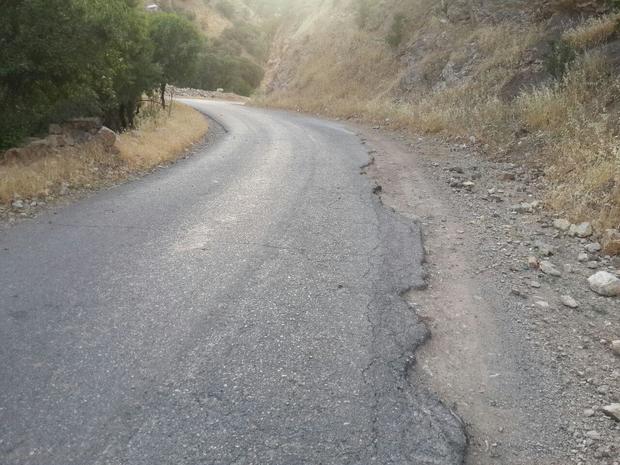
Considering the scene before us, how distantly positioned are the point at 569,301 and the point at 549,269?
0.65m

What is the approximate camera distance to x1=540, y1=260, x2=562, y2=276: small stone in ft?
15.2

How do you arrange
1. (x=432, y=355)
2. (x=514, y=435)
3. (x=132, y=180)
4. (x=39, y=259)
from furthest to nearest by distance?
(x=132, y=180), (x=39, y=259), (x=432, y=355), (x=514, y=435)

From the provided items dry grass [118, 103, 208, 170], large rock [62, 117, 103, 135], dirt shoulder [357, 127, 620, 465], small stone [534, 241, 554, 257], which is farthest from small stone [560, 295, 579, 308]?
large rock [62, 117, 103, 135]

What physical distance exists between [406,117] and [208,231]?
11862 mm

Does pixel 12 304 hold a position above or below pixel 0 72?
below

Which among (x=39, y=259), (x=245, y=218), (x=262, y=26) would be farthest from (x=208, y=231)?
(x=262, y=26)

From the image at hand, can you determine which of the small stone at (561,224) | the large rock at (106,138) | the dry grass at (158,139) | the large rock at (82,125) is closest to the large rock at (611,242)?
the small stone at (561,224)

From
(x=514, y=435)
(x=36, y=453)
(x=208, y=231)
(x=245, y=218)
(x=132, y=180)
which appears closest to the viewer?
(x=36, y=453)

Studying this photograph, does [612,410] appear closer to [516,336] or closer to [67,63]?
[516,336]

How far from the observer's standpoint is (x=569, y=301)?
4.08 metres

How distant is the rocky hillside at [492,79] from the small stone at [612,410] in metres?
3.13

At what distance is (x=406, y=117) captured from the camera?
15844mm

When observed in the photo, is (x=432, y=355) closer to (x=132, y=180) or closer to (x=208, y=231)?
(x=208, y=231)

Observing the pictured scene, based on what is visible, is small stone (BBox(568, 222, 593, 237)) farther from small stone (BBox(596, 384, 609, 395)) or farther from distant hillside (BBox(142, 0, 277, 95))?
distant hillside (BBox(142, 0, 277, 95))
